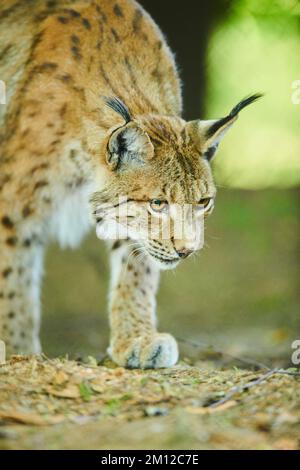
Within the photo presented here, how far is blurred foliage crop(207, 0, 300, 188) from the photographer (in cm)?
605

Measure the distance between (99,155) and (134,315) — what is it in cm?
92

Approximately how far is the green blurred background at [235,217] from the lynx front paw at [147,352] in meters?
1.44

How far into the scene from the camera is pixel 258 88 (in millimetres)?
7254

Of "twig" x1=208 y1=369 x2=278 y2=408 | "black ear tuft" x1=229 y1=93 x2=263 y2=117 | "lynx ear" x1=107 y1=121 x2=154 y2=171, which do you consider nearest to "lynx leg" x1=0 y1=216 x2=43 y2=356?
"lynx ear" x1=107 y1=121 x2=154 y2=171

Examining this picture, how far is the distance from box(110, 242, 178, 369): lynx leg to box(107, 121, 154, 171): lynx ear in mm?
599

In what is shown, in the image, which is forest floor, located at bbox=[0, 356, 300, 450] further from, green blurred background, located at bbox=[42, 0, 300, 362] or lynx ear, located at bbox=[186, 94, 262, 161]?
green blurred background, located at bbox=[42, 0, 300, 362]

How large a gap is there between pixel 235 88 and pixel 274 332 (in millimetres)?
2628

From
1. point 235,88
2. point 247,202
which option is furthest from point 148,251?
point 247,202

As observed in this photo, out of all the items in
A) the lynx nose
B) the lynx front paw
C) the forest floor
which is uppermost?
the lynx nose

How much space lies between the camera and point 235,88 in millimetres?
7223

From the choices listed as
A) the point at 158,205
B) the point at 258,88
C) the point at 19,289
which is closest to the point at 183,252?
the point at 158,205

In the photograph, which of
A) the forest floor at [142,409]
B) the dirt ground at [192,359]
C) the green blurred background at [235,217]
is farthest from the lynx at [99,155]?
the green blurred background at [235,217]

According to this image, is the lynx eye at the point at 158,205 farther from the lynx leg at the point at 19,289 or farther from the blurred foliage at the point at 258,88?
the blurred foliage at the point at 258,88
